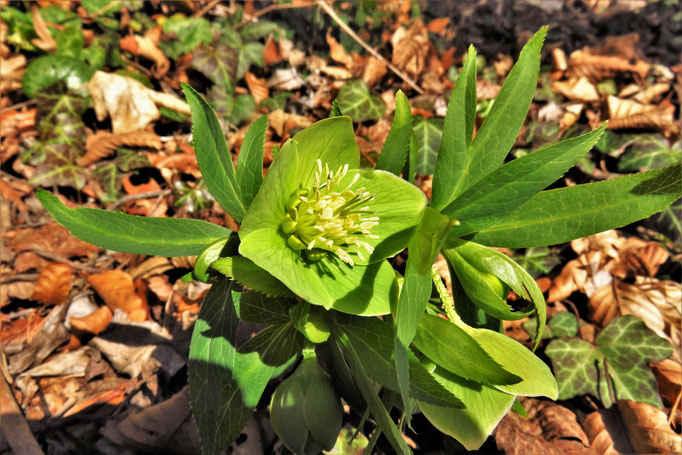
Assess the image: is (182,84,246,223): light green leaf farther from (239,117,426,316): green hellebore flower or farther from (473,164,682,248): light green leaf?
(473,164,682,248): light green leaf

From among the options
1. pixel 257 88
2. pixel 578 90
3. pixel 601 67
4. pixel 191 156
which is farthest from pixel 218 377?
pixel 601 67

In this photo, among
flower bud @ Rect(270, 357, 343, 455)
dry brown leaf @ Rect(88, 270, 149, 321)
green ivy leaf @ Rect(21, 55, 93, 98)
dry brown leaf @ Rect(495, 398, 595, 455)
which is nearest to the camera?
flower bud @ Rect(270, 357, 343, 455)

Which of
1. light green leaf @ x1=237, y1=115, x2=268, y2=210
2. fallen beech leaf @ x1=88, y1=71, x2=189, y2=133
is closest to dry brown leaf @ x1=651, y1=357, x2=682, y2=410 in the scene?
light green leaf @ x1=237, y1=115, x2=268, y2=210

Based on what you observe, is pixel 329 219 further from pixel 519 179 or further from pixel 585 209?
pixel 585 209

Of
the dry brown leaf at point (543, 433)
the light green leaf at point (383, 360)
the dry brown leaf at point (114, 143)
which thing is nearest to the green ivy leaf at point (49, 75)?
the dry brown leaf at point (114, 143)

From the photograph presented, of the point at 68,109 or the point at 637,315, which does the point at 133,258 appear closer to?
the point at 68,109

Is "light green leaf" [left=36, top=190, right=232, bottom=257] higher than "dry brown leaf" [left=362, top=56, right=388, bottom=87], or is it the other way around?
"light green leaf" [left=36, top=190, right=232, bottom=257]

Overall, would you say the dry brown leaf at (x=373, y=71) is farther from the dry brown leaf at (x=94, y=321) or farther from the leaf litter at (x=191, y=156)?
the dry brown leaf at (x=94, y=321)
